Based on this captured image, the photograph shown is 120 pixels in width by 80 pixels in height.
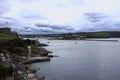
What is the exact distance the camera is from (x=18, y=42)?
90.6 m

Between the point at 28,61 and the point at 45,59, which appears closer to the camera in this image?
the point at 28,61

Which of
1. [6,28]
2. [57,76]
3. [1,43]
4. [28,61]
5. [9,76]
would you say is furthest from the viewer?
[6,28]

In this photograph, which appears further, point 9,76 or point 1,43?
point 1,43

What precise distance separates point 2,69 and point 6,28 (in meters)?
110

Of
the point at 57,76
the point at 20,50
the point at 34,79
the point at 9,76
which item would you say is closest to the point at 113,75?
the point at 57,76

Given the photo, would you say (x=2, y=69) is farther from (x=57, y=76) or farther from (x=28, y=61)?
(x=28, y=61)

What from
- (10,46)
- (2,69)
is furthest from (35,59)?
(2,69)

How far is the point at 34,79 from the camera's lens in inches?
1721

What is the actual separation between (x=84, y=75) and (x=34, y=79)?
1252 cm

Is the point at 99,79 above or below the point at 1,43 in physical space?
below

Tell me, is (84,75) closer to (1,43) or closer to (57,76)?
(57,76)

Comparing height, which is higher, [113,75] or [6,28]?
[6,28]

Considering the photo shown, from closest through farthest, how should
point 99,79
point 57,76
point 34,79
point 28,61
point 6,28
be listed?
1. point 34,79
2. point 99,79
3. point 57,76
4. point 28,61
5. point 6,28

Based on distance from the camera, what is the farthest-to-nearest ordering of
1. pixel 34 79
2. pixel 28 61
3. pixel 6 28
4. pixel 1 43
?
pixel 6 28, pixel 1 43, pixel 28 61, pixel 34 79
